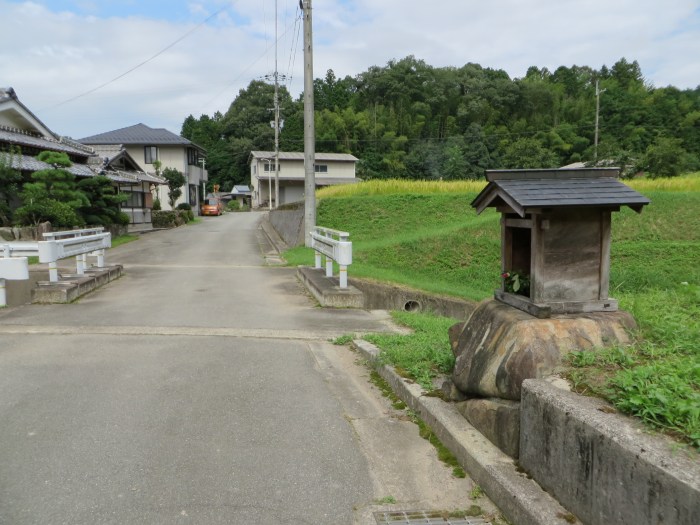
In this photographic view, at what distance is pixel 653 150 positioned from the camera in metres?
30.6

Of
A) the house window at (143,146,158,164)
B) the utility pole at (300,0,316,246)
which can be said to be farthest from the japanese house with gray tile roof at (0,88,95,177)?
the house window at (143,146,158,164)

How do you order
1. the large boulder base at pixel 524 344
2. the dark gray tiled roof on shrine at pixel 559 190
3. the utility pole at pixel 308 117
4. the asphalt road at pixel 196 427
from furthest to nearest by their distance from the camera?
the utility pole at pixel 308 117 → the dark gray tiled roof on shrine at pixel 559 190 → the large boulder base at pixel 524 344 → the asphalt road at pixel 196 427

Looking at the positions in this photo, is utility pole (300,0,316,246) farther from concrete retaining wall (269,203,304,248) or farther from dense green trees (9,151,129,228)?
dense green trees (9,151,129,228)

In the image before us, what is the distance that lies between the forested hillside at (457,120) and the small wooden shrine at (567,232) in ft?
133

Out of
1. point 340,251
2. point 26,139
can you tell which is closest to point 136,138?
point 26,139

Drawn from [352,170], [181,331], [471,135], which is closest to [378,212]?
[181,331]

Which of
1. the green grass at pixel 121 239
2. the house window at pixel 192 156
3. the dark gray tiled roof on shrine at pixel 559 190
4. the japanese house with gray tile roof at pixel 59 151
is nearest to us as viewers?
the dark gray tiled roof on shrine at pixel 559 190

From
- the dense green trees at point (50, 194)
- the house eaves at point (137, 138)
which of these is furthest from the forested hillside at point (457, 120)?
the dense green trees at point (50, 194)

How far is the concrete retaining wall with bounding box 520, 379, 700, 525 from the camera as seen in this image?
6.66 ft

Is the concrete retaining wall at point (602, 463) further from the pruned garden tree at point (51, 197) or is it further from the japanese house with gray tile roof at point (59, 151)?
the japanese house with gray tile roof at point (59, 151)

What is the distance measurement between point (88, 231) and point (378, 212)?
11.7 m

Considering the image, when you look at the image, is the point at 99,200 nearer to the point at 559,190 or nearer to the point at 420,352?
the point at 420,352

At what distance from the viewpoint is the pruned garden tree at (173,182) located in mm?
42188

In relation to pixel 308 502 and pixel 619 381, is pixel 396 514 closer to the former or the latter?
pixel 308 502
